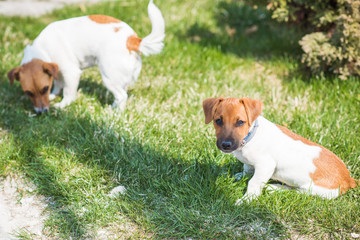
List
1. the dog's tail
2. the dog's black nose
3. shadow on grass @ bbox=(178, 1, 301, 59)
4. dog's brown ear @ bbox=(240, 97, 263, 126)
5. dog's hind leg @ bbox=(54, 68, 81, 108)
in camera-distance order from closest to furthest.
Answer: the dog's black nose → dog's brown ear @ bbox=(240, 97, 263, 126) → the dog's tail → dog's hind leg @ bbox=(54, 68, 81, 108) → shadow on grass @ bbox=(178, 1, 301, 59)

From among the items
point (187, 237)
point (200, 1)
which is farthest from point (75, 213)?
point (200, 1)

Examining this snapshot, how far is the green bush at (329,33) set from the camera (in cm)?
479

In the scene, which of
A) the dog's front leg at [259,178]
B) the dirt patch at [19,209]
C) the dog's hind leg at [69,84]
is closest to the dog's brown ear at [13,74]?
the dog's hind leg at [69,84]

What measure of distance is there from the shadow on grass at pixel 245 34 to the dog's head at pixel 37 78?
10.2 ft

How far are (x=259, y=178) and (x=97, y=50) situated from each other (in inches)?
103

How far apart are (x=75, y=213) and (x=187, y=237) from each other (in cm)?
106

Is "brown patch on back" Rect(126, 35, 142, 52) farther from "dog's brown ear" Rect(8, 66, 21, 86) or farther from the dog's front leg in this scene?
the dog's front leg

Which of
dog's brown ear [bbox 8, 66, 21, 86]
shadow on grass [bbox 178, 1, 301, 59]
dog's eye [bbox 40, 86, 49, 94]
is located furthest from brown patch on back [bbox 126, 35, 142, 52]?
shadow on grass [bbox 178, 1, 301, 59]

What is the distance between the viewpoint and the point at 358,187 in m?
3.39

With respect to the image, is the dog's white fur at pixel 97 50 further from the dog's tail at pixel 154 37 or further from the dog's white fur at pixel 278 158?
the dog's white fur at pixel 278 158

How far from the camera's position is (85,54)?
4645 mm

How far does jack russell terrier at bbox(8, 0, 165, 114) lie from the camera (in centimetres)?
439

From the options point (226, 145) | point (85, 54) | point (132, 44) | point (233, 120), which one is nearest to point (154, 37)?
point (132, 44)

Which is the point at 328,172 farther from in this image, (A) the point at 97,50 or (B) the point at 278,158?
(A) the point at 97,50
